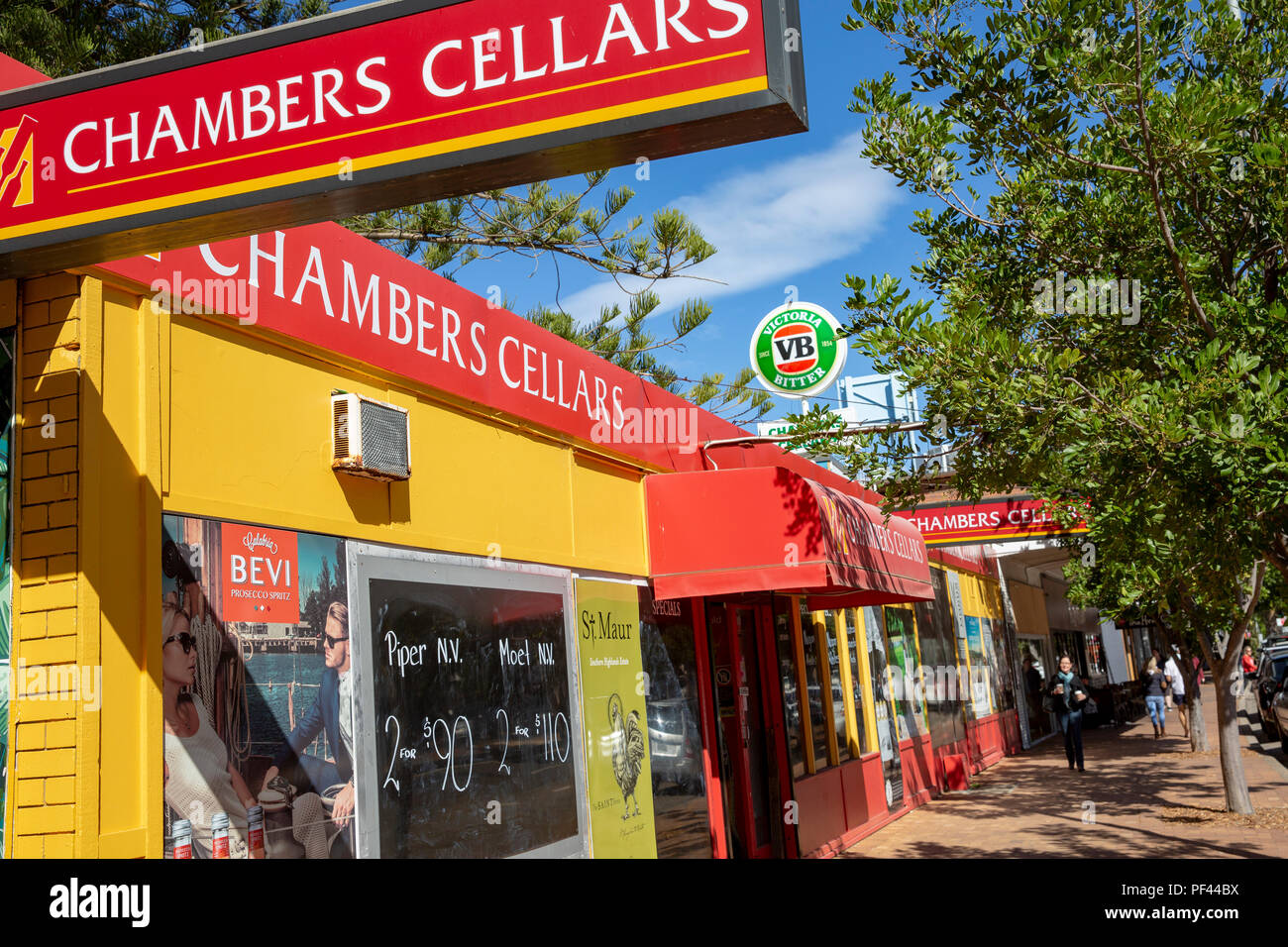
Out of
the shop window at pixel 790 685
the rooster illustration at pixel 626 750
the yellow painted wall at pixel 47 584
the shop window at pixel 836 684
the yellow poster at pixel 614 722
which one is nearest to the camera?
the yellow painted wall at pixel 47 584

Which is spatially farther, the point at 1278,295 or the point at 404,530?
the point at 1278,295

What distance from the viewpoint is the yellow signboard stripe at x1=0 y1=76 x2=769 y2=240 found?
9.83 feet

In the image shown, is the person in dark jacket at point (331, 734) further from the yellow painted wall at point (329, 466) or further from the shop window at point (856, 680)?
the shop window at point (856, 680)

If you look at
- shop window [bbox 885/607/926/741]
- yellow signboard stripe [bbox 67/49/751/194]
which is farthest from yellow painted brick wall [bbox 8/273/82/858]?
shop window [bbox 885/607/926/741]

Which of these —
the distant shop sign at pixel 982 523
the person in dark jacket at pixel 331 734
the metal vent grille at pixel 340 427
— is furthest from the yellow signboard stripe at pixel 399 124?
the distant shop sign at pixel 982 523

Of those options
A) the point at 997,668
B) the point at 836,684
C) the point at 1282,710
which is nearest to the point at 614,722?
the point at 836,684

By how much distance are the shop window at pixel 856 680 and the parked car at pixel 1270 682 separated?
10.6m

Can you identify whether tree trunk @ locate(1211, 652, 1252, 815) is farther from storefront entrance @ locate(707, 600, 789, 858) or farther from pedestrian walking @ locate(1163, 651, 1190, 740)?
pedestrian walking @ locate(1163, 651, 1190, 740)

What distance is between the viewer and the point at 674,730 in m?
8.77

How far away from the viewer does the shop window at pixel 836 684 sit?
43.2ft

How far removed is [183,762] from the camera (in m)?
4.19
